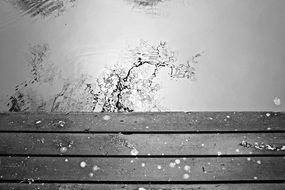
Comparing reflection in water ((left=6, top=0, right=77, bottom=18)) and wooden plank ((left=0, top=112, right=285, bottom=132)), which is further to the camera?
reflection in water ((left=6, top=0, right=77, bottom=18))

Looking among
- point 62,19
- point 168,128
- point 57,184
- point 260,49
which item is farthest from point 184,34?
point 57,184

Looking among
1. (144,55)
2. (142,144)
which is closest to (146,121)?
(142,144)

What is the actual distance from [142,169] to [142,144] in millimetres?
103

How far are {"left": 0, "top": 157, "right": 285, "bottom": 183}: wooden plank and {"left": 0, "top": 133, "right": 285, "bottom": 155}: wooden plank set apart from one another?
3 centimetres

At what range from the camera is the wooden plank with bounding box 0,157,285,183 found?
1.17 m

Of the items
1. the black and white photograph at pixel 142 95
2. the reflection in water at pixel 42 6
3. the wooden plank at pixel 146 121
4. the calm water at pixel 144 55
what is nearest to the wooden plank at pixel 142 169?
the black and white photograph at pixel 142 95

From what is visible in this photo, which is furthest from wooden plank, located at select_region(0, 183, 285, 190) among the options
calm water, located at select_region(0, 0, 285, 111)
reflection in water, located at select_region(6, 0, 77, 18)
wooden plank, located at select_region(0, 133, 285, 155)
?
reflection in water, located at select_region(6, 0, 77, 18)

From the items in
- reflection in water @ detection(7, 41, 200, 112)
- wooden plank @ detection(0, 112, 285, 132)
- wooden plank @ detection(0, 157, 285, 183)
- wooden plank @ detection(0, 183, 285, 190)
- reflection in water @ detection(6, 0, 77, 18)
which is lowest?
wooden plank @ detection(0, 183, 285, 190)

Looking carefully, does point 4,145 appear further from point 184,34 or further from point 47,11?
point 184,34

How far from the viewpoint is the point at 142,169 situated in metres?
1.18

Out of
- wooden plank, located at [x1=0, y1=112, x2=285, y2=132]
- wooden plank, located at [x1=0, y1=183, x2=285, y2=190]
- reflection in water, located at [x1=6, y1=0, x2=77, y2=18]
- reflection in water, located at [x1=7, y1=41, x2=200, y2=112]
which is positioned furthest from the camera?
reflection in water, located at [x1=6, y1=0, x2=77, y2=18]

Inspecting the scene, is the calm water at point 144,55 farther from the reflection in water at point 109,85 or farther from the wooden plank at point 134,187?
the wooden plank at point 134,187

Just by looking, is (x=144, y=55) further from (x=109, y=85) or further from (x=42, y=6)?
(x=42, y=6)

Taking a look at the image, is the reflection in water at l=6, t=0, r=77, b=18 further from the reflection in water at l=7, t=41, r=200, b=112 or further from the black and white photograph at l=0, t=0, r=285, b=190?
the reflection in water at l=7, t=41, r=200, b=112
